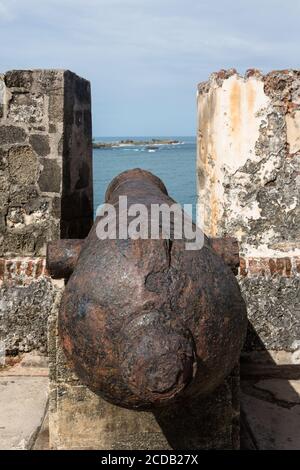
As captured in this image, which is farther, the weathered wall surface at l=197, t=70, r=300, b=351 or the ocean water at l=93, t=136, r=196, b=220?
the ocean water at l=93, t=136, r=196, b=220

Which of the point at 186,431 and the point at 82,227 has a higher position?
the point at 82,227

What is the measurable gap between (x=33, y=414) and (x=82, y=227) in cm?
158

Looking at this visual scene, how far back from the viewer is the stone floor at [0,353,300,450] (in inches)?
113

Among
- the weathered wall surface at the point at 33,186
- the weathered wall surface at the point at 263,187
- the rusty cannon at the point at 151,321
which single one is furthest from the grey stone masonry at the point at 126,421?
the weathered wall surface at the point at 263,187

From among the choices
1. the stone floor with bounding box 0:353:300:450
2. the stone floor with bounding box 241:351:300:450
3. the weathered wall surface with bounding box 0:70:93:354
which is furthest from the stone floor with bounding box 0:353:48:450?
the stone floor with bounding box 241:351:300:450

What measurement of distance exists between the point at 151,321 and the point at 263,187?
238 centimetres

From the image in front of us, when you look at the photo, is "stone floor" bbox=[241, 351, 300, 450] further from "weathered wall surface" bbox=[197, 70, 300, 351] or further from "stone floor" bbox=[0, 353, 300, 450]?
"weathered wall surface" bbox=[197, 70, 300, 351]

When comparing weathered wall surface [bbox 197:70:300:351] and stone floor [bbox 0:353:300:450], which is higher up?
weathered wall surface [bbox 197:70:300:351]

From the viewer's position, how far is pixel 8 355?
384 centimetres

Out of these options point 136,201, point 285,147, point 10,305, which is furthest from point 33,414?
point 285,147

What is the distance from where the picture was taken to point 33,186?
397 cm

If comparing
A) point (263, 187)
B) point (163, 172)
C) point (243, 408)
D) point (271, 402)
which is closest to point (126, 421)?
point (243, 408)

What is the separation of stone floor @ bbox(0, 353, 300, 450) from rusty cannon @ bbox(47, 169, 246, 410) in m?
1.18

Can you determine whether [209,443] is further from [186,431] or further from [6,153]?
[6,153]
